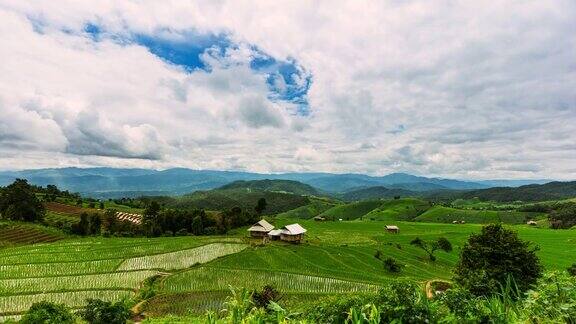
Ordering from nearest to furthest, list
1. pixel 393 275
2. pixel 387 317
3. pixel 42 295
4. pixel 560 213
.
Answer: pixel 387 317
pixel 42 295
pixel 393 275
pixel 560 213

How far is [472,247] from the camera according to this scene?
3916cm

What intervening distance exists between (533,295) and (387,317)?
2714mm

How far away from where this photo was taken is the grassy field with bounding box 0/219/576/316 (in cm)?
3928

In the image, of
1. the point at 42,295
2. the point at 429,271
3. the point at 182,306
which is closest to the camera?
the point at 182,306

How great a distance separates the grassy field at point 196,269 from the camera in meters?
39.3

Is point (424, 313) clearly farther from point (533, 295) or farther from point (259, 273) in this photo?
point (259, 273)

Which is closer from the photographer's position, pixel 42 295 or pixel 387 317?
pixel 387 317

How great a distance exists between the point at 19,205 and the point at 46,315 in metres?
92.9

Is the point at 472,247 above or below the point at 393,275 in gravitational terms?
above

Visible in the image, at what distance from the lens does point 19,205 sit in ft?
330

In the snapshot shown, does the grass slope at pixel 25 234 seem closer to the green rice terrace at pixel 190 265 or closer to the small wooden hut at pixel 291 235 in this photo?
the green rice terrace at pixel 190 265

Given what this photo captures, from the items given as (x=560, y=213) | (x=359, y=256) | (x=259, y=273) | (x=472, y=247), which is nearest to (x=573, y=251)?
(x=359, y=256)

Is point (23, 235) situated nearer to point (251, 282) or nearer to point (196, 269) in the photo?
point (196, 269)

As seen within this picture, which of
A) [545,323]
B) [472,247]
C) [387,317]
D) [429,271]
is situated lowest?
[429,271]
